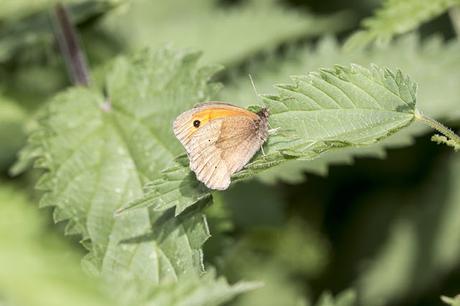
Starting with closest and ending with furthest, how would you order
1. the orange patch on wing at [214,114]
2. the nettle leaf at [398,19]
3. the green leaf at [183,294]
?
the green leaf at [183,294]
the orange patch on wing at [214,114]
the nettle leaf at [398,19]

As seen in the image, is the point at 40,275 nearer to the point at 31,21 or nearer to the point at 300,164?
the point at 300,164

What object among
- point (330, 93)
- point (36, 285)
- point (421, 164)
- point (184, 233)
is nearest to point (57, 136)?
point (184, 233)

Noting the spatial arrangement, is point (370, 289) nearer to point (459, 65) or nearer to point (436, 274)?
point (436, 274)

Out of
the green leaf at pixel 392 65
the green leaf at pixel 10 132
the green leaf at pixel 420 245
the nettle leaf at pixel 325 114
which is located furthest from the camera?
the green leaf at pixel 420 245

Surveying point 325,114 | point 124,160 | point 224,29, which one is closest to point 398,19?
point 325,114

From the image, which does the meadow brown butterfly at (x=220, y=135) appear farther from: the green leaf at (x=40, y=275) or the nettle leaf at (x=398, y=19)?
the green leaf at (x=40, y=275)

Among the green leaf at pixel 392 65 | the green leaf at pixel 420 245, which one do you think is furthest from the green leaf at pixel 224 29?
the green leaf at pixel 420 245

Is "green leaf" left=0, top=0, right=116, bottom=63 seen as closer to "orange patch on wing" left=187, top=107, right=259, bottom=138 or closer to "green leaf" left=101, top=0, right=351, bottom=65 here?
"green leaf" left=101, top=0, right=351, bottom=65
